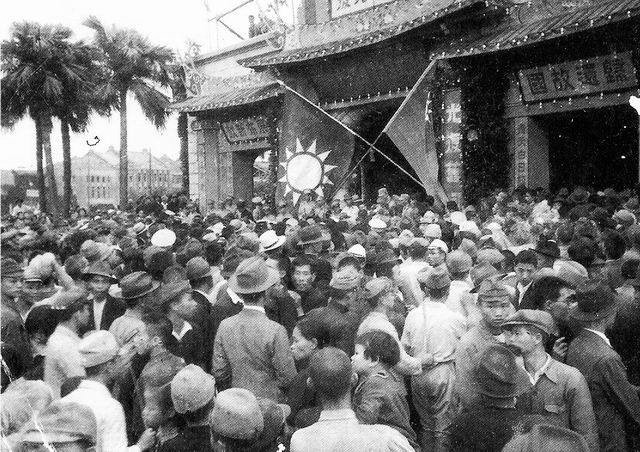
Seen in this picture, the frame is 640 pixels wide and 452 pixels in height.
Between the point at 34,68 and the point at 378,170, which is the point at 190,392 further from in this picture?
the point at 34,68

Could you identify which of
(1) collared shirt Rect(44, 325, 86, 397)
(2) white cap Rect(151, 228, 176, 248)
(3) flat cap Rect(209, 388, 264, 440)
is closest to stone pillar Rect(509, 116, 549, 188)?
(2) white cap Rect(151, 228, 176, 248)

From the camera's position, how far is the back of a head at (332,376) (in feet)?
9.08

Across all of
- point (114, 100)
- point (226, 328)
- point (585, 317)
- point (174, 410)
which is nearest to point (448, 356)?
point (585, 317)

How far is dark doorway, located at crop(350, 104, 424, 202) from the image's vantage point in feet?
56.6

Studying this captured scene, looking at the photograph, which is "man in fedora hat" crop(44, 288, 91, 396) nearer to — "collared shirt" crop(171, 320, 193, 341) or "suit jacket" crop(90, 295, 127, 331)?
"collared shirt" crop(171, 320, 193, 341)

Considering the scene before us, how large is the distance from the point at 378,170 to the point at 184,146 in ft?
30.4

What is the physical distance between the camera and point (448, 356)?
4.24 metres

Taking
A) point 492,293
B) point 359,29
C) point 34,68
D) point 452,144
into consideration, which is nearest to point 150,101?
point 34,68

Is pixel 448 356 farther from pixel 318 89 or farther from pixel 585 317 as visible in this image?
pixel 318 89

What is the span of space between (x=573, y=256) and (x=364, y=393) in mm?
3071

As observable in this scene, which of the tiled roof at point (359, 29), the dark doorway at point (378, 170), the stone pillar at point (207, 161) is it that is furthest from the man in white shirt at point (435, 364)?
the stone pillar at point (207, 161)

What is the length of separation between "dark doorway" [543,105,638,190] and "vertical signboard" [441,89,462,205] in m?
2.95

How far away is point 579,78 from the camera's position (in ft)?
39.0

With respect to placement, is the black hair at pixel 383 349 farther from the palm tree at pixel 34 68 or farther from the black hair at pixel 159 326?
the palm tree at pixel 34 68
